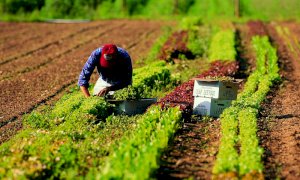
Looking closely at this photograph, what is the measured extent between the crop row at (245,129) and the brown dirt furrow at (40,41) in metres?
7.98

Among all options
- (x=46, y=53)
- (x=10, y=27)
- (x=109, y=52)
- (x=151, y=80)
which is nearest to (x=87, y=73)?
(x=109, y=52)

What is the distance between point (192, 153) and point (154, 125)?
685 mm

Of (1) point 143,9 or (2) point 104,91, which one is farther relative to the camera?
(1) point 143,9

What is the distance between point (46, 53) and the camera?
20391 millimetres

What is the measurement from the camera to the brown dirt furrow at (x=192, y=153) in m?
7.52

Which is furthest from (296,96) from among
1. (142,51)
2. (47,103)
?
(142,51)

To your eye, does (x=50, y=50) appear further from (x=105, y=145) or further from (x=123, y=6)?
(x=123, y=6)

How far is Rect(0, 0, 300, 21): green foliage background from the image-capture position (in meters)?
38.6

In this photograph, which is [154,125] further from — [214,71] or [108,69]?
[214,71]

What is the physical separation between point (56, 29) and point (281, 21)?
13.2m

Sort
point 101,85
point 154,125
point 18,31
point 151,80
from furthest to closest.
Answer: point 18,31, point 151,80, point 101,85, point 154,125

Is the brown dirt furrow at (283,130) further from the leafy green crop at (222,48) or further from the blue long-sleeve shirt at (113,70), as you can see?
the blue long-sleeve shirt at (113,70)

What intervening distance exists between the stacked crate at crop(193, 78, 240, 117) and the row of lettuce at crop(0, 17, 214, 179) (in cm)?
107

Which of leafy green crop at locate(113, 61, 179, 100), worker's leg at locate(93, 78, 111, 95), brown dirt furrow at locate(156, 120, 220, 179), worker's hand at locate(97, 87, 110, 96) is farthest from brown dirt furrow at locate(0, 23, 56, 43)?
brown dirt furrow at locate(156, 120, 220, 179)
